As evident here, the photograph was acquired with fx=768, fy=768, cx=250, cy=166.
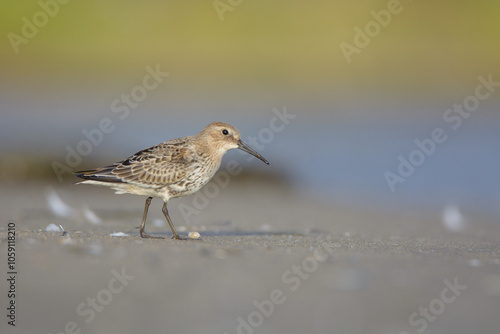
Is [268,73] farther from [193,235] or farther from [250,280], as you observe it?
[250,280]

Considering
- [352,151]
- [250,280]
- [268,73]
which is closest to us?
[250,280]

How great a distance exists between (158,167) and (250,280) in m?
2.55

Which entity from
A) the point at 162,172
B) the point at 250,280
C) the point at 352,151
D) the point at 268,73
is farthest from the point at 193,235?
the point at 268,73

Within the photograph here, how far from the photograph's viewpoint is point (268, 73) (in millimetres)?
21562

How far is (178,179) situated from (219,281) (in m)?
2.45

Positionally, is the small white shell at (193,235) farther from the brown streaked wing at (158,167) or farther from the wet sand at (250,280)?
the brown streaked wing at (158,167)

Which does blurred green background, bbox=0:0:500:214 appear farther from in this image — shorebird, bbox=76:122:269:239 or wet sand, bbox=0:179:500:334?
wet sand, bbox=0:179:500:334

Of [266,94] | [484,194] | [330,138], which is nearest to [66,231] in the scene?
[484,194]

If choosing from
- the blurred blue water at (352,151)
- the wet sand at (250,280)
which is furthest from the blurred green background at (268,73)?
the wet sand at (250,280)

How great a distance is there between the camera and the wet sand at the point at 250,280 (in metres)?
4.56

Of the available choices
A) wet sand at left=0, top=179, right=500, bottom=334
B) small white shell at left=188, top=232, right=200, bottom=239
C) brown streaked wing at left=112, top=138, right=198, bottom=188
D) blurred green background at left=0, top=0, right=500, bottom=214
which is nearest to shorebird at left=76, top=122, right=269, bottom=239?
brown streaked wing at left=112, top=138, right=198, bottom=188

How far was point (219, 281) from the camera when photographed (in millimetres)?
5352

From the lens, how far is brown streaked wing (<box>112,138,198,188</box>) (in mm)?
7664

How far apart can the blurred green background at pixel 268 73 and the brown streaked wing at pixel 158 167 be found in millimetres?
5679
